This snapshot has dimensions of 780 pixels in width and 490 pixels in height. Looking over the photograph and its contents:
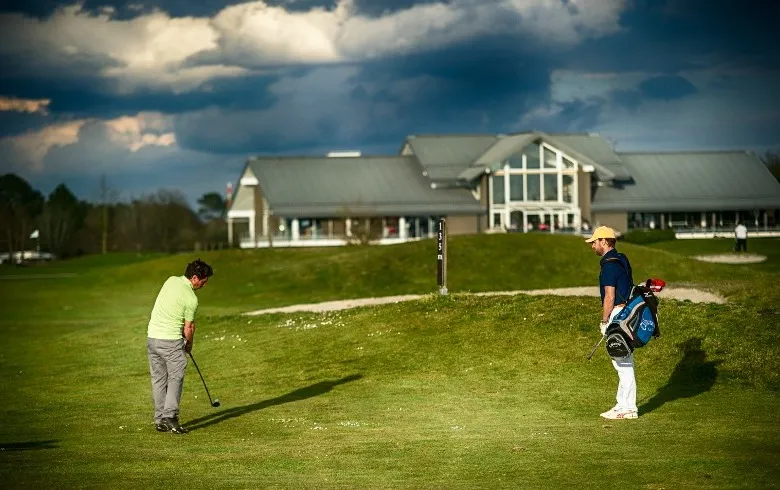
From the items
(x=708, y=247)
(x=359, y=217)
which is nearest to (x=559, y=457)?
(x=708, y=247)

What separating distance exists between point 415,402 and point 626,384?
426cm

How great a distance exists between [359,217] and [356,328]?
72456 mm

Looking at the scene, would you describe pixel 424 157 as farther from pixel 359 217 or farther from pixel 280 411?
pixel 280 411

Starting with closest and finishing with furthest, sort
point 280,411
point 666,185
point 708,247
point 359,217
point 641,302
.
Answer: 1. point 641,302
2. point 280,411
3. point 708,247
4. point 359,217
5. point 666,185

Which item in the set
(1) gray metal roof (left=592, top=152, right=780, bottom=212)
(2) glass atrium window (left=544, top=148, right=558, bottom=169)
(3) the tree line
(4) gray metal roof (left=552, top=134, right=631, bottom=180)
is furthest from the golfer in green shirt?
(3) the tree line

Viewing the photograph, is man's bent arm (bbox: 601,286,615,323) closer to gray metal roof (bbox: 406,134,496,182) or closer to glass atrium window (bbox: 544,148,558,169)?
glass atrium window (bbox: 544,148,558,169)

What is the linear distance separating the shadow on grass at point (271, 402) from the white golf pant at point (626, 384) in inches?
228

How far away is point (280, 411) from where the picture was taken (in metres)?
18.6

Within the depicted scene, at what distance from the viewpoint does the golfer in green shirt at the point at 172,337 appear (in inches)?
634

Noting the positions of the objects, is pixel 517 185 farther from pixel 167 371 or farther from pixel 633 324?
pixel 633 324

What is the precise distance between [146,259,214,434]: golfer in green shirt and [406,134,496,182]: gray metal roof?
8971 cm

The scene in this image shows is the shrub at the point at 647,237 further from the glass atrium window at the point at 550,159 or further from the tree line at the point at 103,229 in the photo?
the tree line at the point at 103,229

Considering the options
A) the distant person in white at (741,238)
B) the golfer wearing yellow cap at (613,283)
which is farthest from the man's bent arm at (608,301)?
the distant person in white at (741,238)

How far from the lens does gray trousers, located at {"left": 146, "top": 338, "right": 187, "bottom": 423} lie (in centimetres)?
1622
